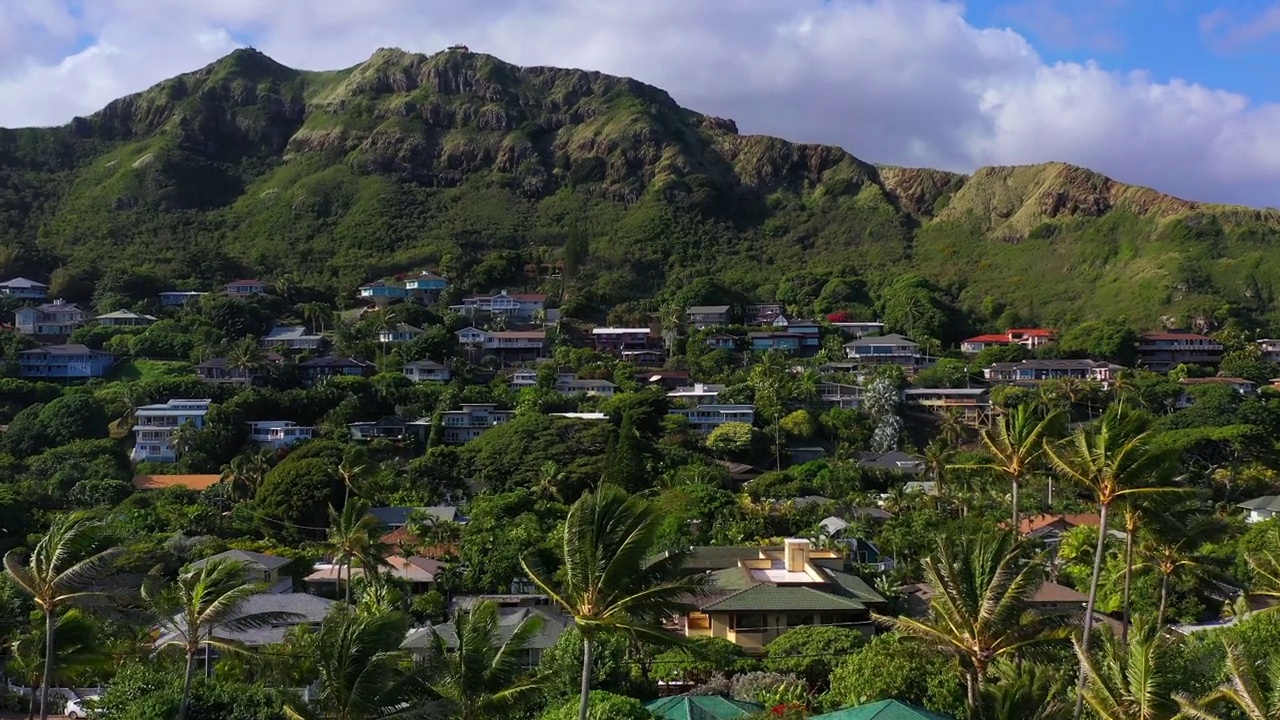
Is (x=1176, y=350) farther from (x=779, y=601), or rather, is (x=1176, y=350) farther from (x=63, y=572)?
(x=63, y=572)

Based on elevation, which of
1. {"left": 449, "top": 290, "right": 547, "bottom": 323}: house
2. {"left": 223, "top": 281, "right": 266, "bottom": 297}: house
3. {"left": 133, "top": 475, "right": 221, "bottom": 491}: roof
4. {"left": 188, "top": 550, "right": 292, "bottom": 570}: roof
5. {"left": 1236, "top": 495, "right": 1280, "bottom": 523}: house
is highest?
{"left": 223, "top": 281, "right": 266, "bottom": 297}: house

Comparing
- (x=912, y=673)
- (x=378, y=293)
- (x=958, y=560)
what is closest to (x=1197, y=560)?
(x=912, y=673)

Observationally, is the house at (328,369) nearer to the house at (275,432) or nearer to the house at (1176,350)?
the house at (275,432)

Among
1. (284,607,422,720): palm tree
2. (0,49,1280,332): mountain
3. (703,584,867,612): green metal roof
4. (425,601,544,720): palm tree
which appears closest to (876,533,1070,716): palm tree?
(425,601,544,720): palm tree

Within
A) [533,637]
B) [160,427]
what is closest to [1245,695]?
[533,637]

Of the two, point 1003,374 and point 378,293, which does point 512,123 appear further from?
point 1003,374

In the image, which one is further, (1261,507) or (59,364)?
(59,364)

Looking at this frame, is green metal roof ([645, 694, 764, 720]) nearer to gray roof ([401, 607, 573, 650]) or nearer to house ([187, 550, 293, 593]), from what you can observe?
gray roof ([401, 607, 573, 650])
